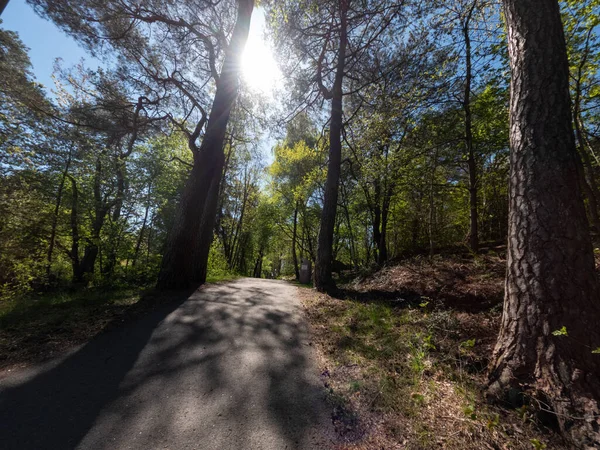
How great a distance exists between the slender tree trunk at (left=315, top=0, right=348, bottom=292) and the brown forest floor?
166 cm

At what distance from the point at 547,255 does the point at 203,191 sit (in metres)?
6.47

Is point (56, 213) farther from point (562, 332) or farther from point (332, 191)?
point (562, 332)

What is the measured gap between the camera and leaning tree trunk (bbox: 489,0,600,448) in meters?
1.55

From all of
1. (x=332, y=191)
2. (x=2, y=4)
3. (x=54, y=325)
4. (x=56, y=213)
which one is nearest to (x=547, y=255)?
(x=332, y=191)

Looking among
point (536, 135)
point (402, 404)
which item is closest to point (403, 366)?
point (402, 404)

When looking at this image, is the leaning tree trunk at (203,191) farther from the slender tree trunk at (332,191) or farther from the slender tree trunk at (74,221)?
the slender tree trunk at (74,221)

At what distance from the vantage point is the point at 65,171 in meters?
7.65

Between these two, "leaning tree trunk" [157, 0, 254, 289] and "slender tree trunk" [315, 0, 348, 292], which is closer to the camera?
"leaning tree trunk" [157, 0, 254, 289]

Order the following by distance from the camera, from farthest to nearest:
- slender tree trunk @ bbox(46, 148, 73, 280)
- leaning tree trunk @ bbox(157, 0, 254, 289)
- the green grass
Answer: slender tree trunk @ bbox(46, 148, 73, 280) → leaning tree trunk @ bbox(157, 0, 254, 289) → the green grass

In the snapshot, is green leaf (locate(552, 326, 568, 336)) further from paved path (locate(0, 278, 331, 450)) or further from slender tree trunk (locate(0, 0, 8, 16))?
slender tree trunk (locate(0, 0, 8, 16))

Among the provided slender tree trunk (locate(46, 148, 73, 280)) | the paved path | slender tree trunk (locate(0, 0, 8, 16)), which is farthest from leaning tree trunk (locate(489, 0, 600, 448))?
slender tree trunk (locate(46, 148, 73, 280))

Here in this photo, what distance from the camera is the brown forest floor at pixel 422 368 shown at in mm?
1528

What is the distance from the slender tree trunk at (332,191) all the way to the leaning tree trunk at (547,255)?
446cm

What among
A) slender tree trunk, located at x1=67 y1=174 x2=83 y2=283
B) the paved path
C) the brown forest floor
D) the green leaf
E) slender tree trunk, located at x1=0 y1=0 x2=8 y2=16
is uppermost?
slender tree trunk, located at x1=0 y1=0 x2=8 y2=16
